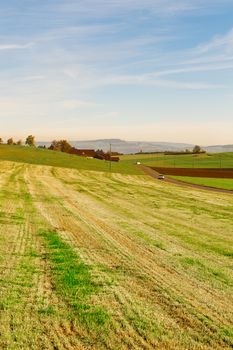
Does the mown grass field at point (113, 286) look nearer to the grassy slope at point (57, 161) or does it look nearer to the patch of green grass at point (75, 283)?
the patch of green grass at point (75, 283)

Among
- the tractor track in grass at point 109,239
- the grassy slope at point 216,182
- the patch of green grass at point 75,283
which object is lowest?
the grassy slope at point 216,182

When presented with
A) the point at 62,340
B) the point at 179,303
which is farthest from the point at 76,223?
the point at 62,340

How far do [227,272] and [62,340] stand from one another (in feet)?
20.9

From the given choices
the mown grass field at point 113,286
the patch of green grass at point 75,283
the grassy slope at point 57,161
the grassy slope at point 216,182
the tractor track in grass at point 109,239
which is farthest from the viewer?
the grassy slope at point 57,161

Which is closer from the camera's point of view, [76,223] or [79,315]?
[79,315]

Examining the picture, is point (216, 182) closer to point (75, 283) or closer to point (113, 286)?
point (113, 286)

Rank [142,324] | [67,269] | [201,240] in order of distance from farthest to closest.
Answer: [201,240], [67,269], [142,324]

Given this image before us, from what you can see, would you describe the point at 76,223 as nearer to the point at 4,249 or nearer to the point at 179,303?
the point at 4,249

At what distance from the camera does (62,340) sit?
7379 mm

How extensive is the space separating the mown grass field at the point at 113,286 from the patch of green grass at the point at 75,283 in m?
0.02

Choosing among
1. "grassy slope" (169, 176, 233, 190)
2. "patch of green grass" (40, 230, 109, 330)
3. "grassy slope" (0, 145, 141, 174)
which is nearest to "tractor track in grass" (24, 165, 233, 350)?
"patch of green grass" (40, 230, 109, 330)

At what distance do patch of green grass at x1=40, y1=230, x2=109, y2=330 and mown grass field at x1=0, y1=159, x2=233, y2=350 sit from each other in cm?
2

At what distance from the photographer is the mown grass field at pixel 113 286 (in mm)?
7621

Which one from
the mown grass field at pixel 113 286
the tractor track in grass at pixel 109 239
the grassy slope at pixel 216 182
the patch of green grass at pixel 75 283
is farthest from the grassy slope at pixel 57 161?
the patch of green grass at pixel 75 283
